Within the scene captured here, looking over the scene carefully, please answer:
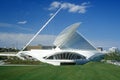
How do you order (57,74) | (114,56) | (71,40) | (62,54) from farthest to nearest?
(114,56)
(71,40)
(62,54)
(57,74)

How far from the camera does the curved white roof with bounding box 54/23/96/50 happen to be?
Answer: 2565 inches

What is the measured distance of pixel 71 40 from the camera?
236 feet

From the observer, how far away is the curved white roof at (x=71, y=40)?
6516 centimetres

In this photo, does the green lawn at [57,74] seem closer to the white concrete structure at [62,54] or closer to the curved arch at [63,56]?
the white concrete structure at [62,54]

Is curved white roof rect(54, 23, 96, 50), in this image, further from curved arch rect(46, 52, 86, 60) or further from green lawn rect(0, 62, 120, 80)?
green lawn rect(0, 62, 120, 80)

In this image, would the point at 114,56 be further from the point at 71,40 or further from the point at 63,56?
the point at 63,56

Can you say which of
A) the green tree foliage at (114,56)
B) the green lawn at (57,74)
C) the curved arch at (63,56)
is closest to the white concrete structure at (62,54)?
the curved arch at (63,56)

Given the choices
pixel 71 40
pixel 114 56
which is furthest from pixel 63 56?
pixel 114 56

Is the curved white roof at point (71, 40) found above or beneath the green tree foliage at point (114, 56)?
above

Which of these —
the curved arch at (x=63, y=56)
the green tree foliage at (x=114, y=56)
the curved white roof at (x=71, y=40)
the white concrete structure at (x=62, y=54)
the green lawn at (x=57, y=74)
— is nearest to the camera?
the green lawn at (x=57, y=74)

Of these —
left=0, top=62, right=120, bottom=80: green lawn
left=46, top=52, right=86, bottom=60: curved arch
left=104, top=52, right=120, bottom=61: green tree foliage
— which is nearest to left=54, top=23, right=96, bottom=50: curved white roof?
left=46, top=52, right=86, bottom=60: curved arch

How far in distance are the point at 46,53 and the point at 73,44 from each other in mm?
14659

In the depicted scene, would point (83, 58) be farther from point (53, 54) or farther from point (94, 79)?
point (94, 79)

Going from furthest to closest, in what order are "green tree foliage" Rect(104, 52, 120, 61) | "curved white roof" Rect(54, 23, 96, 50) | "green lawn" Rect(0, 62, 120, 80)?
"green tree foliage" Rect(104, 52, 120, 61) → "curved white roof" Rect(54, 23, 96, 50) → "green lawn" Rect(0, 62, 120, 80)
